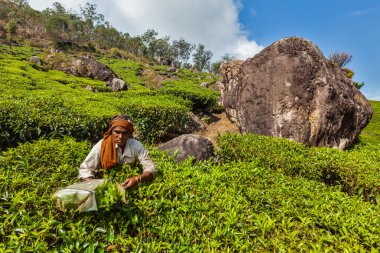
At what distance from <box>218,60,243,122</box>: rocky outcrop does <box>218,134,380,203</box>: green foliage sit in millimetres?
5637

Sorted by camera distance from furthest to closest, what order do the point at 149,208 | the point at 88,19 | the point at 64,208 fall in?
1. the point at 88,19
2. the point at 149,208
3. the point at 64,208

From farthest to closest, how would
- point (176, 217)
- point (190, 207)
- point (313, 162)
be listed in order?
point (313, 162)
point (190, 207)
point (176, 217)

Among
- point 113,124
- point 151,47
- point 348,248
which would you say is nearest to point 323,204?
point 348,248

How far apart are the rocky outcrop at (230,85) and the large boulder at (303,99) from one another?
2476 millimetres

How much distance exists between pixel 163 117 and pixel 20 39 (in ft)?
233

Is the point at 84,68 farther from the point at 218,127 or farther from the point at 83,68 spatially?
the point at 218,127

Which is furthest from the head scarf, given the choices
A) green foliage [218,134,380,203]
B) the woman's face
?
green foliage [218,134,380,203]

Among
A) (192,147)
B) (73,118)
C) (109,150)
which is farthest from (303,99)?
(73,118)

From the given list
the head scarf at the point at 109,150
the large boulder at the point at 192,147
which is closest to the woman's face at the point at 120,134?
the head scarf at the point at 109,150

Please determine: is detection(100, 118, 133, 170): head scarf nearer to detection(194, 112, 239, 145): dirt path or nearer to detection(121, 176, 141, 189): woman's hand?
detection(121, 176, 141, 189): woman's hand

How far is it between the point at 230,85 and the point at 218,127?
9.42 ft

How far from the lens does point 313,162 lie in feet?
20.5

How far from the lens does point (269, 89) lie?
959cm

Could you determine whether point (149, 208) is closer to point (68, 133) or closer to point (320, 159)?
point (68, 133)
